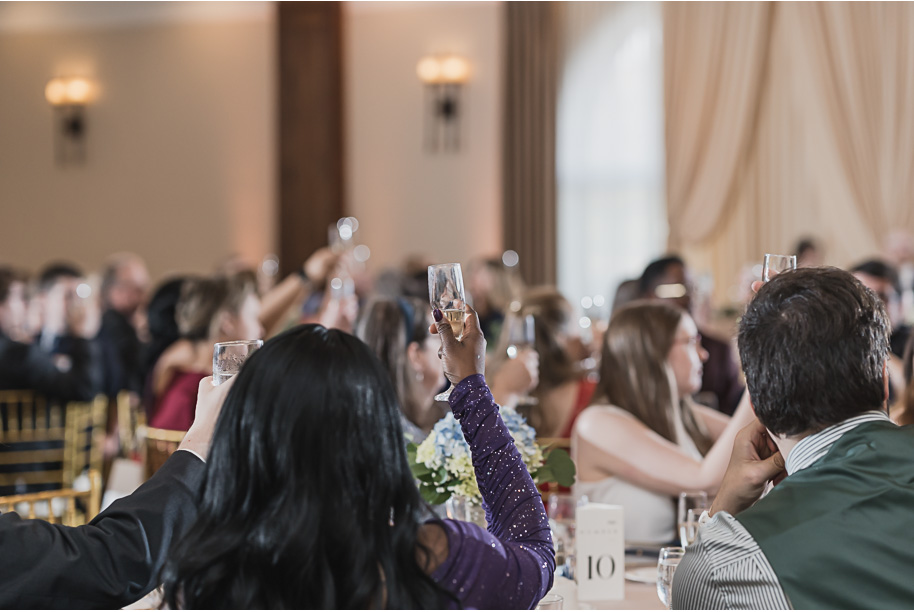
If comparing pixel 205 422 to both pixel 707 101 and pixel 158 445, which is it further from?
pixel 707 101

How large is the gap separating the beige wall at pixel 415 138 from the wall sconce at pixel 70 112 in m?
2.57

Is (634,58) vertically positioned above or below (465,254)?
above

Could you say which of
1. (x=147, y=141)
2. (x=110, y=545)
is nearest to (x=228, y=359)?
(x=110, y=545)

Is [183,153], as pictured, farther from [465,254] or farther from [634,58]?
[634,58]

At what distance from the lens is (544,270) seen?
28.2 feet

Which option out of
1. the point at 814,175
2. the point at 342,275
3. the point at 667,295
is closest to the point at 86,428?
the point at 342,275

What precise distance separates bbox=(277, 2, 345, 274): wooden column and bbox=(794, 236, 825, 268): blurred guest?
3.88 metres

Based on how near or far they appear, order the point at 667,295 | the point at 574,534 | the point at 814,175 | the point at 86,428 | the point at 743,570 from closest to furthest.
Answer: the point at 743,570 < the point at 574,534 < the point at 667,295 < the point at 86,428 < the point at 814,175

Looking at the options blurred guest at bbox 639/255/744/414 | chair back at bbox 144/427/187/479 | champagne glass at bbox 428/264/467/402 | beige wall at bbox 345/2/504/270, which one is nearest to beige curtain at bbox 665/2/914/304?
beige wall at bbox 345/2/504/270

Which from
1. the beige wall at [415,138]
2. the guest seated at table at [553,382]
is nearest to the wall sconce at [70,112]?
the beige wall at [415,138]

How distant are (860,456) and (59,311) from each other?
470 centimetres

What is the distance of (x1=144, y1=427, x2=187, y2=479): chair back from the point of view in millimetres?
3211

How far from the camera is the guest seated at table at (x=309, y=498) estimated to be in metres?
1.14

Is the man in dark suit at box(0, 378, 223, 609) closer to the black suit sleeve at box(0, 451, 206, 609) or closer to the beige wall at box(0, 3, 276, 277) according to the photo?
the black suit sleeve at box(0, 451, 206, 609)
